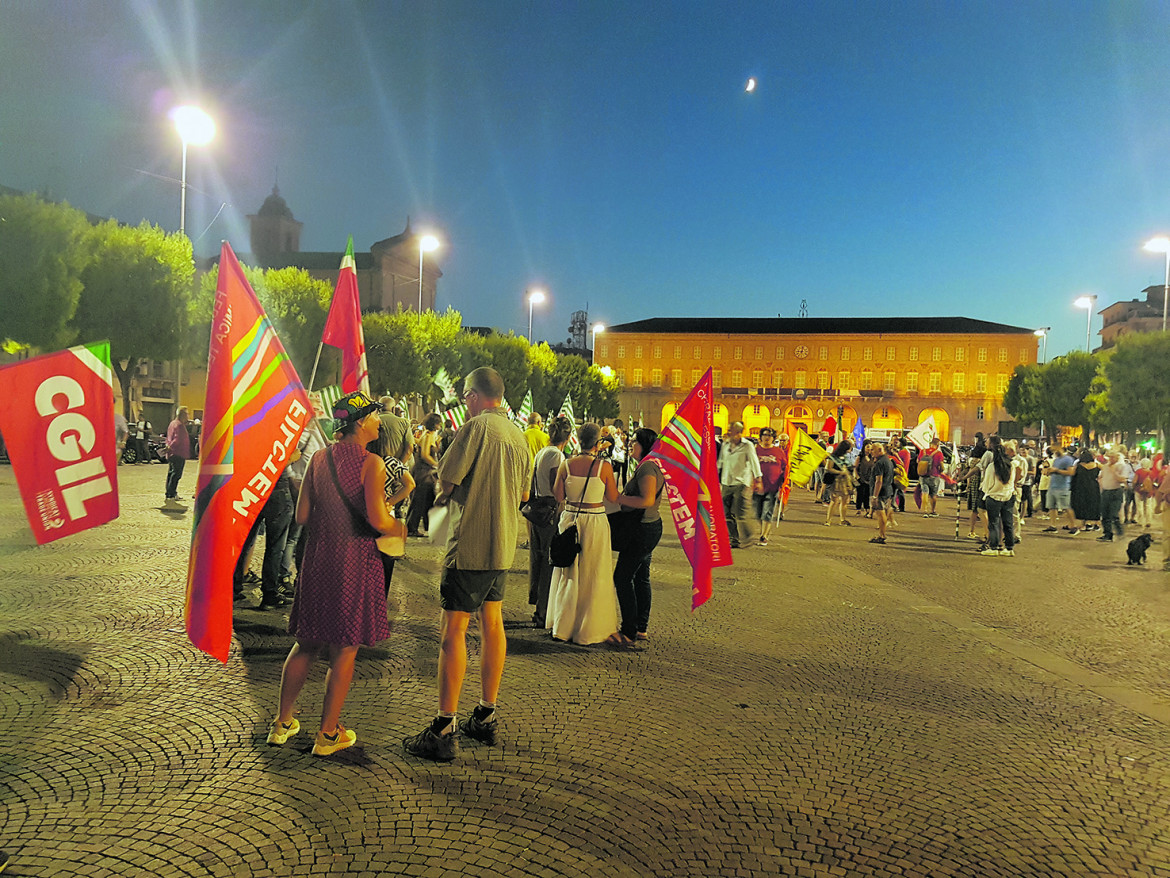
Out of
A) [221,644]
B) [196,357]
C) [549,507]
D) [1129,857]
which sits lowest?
[1129,857]

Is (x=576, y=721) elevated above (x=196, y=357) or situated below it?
below

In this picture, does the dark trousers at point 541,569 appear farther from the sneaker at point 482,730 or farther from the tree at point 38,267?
the tree at point 38,267

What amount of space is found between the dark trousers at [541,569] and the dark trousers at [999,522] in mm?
8901

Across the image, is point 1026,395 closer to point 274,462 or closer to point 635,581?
point 635,581

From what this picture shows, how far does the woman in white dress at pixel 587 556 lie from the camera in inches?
268

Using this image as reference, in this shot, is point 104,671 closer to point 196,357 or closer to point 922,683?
point 922,683

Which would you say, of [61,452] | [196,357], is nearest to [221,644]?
[61,452]

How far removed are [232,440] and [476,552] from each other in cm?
133

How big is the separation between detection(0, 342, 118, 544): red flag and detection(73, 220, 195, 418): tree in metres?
32.6

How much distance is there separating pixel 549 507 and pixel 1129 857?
146 inches

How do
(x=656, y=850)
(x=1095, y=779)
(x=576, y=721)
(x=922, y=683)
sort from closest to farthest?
(x=656, y=850) → (x=1095, y=779) → (x=576, y=721) → (x=922, y=683)

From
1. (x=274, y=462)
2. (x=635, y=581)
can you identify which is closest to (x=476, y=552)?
(x=274, y=462)

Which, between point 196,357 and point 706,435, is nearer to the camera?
point 706,435

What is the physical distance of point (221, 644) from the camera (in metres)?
4.22
